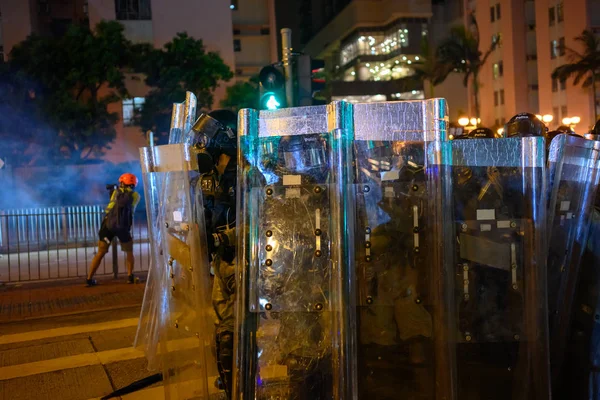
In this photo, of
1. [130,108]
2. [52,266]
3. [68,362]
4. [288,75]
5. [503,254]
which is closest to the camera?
[503,254]

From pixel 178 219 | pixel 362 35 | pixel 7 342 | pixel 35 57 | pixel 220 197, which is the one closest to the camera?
pixel 178 219

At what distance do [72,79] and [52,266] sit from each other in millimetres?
12705

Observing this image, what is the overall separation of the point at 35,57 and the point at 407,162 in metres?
22.4

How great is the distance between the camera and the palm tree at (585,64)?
1337 inches

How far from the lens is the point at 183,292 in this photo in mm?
4227

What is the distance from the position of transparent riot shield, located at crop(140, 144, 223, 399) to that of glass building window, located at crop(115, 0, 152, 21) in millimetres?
27054

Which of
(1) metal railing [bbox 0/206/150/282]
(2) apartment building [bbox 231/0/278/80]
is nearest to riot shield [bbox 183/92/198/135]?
(1) metal railing [bbox 0/206/150/282]

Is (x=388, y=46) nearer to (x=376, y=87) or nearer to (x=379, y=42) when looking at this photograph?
(x=379, y=42)

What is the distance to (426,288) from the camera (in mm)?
3518

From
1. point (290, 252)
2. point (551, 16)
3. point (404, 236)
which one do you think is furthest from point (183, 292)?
point (551, 16)

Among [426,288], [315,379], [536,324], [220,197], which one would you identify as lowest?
[315,379]

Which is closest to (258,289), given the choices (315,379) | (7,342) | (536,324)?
(315,379)

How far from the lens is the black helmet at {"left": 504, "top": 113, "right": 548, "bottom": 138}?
4.41 metres

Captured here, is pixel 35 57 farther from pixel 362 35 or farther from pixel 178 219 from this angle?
pixel 362 35
